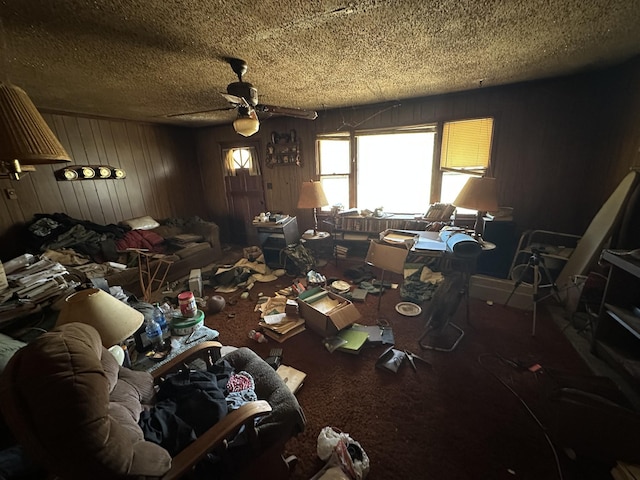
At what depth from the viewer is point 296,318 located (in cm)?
254

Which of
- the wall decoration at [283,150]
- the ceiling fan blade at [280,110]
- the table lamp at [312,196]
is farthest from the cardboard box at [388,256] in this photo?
the wall decoration at [283,150]

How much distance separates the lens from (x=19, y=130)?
808 mm

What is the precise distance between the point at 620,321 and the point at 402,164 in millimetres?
2871

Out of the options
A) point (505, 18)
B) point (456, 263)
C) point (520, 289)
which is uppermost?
point (505, 18)

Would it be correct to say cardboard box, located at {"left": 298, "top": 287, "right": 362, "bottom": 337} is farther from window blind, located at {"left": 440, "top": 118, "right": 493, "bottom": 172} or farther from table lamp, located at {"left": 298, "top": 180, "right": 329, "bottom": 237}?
window blind, located at {"left": 440, "top": 118, "right": 493, "bottom": 172}

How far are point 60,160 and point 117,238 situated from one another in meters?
3.43

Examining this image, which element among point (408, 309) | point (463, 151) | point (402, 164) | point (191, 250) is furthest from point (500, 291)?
point (191, 250)

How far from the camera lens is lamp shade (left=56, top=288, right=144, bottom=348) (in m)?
1.02

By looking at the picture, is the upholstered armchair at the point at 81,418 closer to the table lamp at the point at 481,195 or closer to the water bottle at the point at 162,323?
the water bottle at the point at 162,323

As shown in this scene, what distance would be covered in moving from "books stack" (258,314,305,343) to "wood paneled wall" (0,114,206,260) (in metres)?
3.40

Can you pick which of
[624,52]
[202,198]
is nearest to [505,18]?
[624,52]

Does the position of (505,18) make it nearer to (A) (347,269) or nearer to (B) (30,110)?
(B) (30,110)

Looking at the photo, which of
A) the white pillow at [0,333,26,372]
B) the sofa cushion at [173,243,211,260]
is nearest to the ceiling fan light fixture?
the white pillow at [0,333,26,372]

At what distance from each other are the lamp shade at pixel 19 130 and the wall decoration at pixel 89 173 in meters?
3.67
